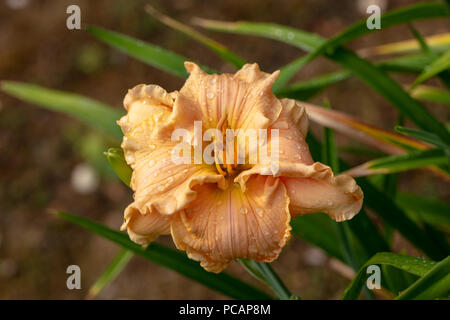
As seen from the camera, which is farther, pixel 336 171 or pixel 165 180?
pixel 336 171

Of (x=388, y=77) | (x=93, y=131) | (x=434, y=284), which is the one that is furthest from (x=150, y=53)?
(x=93, y=131)

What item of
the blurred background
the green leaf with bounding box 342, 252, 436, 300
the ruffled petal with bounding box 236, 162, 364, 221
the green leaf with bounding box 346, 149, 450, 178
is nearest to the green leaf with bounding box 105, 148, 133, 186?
the ruffled petal with bounding box 236, 162, 364, 221

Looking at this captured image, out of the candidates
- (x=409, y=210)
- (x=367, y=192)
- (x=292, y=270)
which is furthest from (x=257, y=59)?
(x=367, y=192)

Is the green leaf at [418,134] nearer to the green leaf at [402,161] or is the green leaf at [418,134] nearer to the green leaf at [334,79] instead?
the green leaf at [402,161]

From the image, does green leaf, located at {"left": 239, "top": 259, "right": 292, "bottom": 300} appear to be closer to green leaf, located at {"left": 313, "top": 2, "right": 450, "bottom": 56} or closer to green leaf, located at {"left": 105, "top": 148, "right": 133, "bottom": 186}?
green leaf, located at {"left": 105, "top": 148, "right": 133, "bottom": 186}

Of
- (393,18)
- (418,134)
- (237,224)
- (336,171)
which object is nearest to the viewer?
(237,224)

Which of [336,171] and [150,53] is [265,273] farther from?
[150,53]

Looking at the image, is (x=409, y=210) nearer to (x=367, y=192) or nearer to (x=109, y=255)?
(x=367, y=192)
